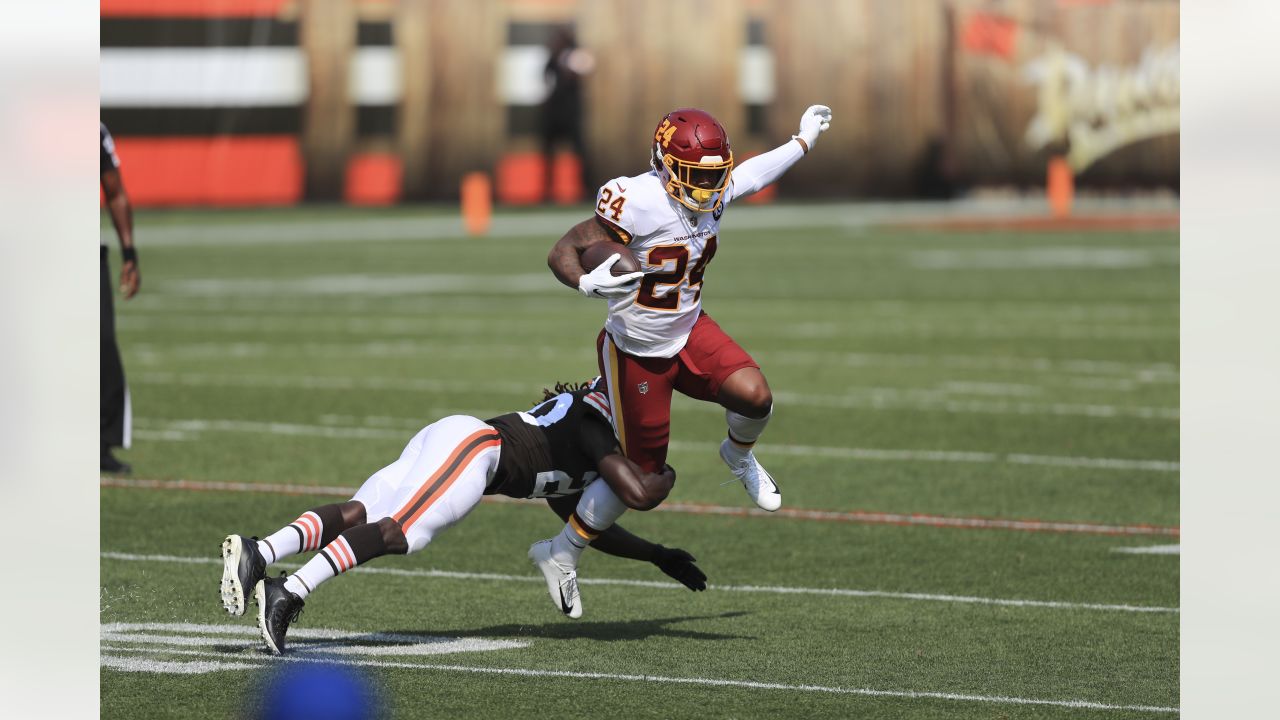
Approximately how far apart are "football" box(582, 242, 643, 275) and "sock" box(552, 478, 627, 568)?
2.42 feet

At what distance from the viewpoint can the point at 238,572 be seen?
559cm

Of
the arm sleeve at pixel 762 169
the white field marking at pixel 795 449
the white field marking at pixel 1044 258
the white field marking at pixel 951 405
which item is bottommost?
the white field marking at pixel 1044 258

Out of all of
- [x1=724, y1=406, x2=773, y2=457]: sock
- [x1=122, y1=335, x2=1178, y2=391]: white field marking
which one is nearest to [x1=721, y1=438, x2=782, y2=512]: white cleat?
[x1=724, y1=406, x2=773, y2=457]: sock

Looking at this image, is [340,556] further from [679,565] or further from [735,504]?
[735,504]

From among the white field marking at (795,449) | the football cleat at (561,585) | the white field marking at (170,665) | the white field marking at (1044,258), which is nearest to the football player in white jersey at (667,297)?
the football cleat at (561,585)

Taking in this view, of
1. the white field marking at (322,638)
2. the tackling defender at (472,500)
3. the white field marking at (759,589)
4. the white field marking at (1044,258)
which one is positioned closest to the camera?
the tackling defender at (472,500)

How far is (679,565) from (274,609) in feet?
5.02

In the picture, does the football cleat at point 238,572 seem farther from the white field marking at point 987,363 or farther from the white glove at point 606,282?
the white field marking at point 987,363

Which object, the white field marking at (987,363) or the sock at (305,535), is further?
the white field marking at (987,363)

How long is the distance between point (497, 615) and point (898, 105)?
26.3 metres

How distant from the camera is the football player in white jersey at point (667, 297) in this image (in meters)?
6.29

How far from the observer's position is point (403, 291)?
20031 mm

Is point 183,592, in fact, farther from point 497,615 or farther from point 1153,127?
point 1153,127

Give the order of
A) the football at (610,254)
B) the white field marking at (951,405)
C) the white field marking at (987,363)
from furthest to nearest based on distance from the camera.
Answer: the white field marking at (987,363) < the white field marking at (951,405) < the football at (610,254)
